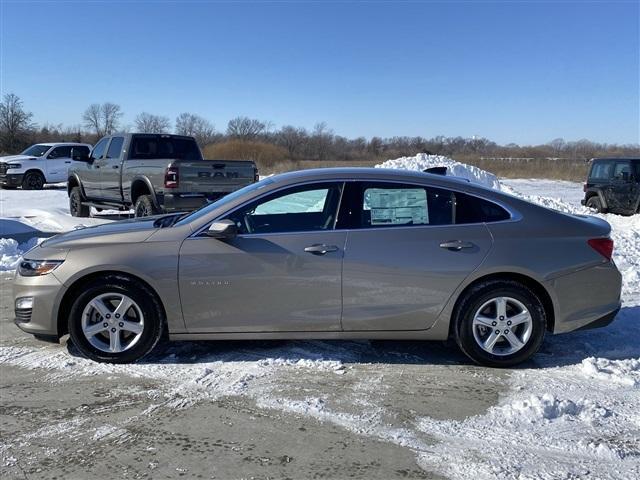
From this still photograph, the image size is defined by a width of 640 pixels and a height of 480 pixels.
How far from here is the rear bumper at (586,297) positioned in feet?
14.8

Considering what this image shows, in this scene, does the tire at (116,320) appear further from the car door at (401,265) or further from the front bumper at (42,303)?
the car door at (401,265)

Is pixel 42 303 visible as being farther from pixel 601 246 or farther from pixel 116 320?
pixel 601 246

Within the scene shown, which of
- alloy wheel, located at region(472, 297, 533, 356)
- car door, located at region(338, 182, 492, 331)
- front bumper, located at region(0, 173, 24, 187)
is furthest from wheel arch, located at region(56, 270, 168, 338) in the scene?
front bumper, located at region(0, 173, 24, 187)

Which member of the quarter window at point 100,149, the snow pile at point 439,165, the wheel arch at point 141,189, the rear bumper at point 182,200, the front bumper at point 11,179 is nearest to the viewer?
the rear bumper at point 182,200

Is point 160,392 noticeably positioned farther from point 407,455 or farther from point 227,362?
point 407,455

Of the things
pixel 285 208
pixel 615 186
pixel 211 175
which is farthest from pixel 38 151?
pixel 285 208

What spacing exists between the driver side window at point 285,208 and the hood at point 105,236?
0.75 meters

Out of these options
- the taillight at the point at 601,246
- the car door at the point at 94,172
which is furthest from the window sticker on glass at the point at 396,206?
the car door at the point at 94,172

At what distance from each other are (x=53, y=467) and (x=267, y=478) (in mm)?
1193

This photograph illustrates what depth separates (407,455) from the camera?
10.7 feet

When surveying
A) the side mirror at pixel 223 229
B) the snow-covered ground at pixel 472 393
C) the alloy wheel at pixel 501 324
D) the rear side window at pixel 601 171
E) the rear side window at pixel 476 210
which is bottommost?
the snow-covered ground at pixel 472 393

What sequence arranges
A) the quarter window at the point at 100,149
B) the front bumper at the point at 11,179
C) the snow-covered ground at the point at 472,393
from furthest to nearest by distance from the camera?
the front bumper at the point at 11,179
the quarter window at the point at 100,149
the snow-covered ground at the point at 472,393

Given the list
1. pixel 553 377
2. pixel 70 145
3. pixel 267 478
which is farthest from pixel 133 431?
pixel 70 145

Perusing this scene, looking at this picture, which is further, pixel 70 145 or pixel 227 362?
pixel 70 145
